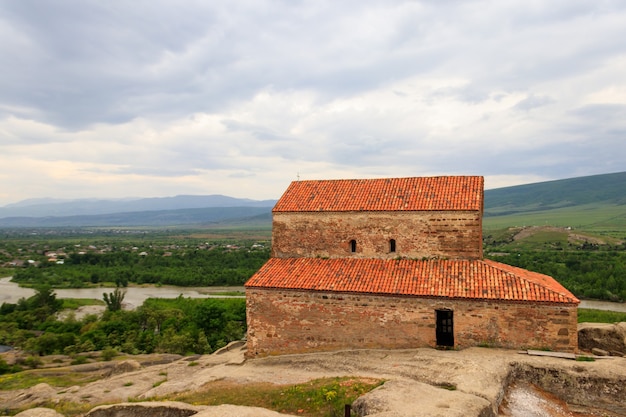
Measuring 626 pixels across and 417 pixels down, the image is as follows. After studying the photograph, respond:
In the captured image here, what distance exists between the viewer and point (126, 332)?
2791 centimetres

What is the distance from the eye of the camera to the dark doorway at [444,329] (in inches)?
568

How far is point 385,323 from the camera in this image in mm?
14375

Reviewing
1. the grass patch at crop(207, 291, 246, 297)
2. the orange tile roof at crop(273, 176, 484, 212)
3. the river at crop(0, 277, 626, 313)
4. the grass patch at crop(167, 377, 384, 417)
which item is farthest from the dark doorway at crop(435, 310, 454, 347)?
the river at crop(0, 277, 626, 313)

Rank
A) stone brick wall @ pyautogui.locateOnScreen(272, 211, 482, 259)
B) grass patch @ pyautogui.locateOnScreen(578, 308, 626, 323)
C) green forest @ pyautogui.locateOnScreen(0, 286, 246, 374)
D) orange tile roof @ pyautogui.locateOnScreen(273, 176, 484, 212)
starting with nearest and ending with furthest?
stone brick wall @ pyautogui.locateOnScreen(272, 211, 482, 259)
orange tile roof @ pyautogui.locateOnScreen(273, 176, 484, 212)
green forest @ pyautogui.locateOnScreen(0, 286, 246, 374)
grass patch @ pyautogui.locateOnScreen(578, 308, 626, 323)

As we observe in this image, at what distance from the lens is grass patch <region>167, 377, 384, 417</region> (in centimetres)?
1014

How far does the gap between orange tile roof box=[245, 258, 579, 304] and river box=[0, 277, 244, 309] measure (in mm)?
33009

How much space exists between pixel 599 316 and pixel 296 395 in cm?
2841

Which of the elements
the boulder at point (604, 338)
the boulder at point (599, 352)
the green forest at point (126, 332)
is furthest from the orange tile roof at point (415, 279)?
the green forest at point (126, 332)

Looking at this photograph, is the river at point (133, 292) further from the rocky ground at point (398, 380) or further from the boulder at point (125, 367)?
the rocky ground at point (398, 380)

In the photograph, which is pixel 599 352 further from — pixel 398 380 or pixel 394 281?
pixel 398 380

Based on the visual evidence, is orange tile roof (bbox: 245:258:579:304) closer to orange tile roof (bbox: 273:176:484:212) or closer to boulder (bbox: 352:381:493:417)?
orange tile roof (bbox: 273:176:484:212)

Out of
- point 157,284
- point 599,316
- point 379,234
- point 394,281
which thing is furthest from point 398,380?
point 157,284

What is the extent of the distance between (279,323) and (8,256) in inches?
3400

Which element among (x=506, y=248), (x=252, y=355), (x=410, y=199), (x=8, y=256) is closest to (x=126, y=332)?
(x=252, y=355)
